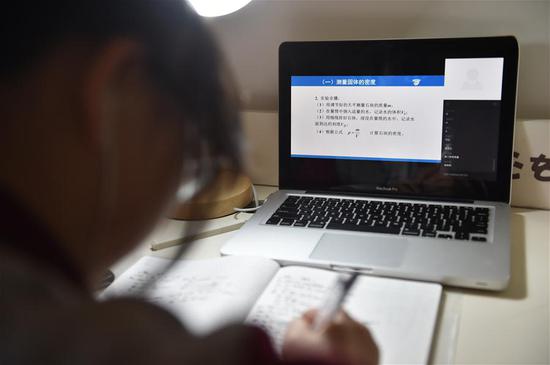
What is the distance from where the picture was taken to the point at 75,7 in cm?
30

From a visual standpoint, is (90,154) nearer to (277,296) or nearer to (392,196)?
(277,296)

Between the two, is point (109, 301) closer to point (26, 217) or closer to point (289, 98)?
point (26, 217)

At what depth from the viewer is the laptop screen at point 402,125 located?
3.01 feet

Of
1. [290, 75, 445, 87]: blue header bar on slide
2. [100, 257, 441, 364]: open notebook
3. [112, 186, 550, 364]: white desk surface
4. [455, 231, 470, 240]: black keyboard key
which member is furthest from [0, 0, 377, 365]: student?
[290, 75, 445, 87]: blue header bar on slide

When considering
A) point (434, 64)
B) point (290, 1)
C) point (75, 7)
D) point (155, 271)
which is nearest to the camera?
point (75, 7)

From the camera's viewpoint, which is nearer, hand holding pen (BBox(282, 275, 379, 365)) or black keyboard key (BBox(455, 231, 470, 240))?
hand holding pen (BBox(282, 275, 379, 365))

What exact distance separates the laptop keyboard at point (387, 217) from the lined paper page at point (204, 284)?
0.51 ft

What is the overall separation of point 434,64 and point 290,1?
33cm

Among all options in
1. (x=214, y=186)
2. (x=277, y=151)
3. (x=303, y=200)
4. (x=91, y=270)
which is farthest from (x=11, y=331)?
(x=277, y=151)

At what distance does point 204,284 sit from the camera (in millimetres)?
702

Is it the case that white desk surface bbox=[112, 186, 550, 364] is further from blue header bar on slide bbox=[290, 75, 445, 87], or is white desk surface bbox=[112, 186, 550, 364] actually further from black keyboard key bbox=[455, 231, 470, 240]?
blue header bar on slide bbox=[290, 75, 445, 87]

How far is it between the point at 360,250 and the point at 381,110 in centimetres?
30

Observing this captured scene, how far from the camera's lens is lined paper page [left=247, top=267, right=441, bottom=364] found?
0.56m

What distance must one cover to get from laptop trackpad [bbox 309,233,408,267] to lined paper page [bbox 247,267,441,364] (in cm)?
3
